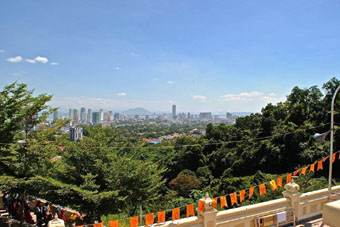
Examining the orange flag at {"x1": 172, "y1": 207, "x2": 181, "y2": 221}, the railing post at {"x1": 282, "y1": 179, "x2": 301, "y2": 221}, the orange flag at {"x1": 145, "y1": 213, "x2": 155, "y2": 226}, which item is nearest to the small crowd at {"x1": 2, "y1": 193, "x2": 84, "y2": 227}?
the orange flag at {"x1": 145, "y1": 213, "x2": 155, "y2": 226}

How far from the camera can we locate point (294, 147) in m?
26.3

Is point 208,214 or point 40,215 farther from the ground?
point 208,214

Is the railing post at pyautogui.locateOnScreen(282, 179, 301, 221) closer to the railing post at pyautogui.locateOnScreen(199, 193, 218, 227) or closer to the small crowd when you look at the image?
the railing post at pyautogui.locateOnScreen(199, 193, 218, 227)

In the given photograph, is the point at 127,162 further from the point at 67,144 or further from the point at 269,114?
the point at 269,114

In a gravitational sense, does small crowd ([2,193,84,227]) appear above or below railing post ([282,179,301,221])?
below

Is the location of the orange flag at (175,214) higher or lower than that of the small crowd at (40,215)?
higher

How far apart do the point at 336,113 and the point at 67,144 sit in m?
23.9

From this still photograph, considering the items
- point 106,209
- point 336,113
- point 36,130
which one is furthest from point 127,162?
point 336,113

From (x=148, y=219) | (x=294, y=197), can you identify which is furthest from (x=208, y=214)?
(x=294, y=197)

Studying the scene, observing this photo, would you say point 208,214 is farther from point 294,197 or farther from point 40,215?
point 40,215

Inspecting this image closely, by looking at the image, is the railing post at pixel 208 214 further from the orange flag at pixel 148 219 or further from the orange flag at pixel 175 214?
the orange flag at pixel 148 219

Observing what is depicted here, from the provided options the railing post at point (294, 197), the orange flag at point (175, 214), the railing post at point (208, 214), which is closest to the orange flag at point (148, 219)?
the orange flag at point (175, 214)

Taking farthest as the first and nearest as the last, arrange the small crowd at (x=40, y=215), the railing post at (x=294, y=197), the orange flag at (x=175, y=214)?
the small crowd at (x=40, y=215), the railing post at (x=294, y=197), the orange flag at (x=175, y=214)

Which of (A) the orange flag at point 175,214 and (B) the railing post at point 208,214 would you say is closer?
(B) the railing post at point 208,214
